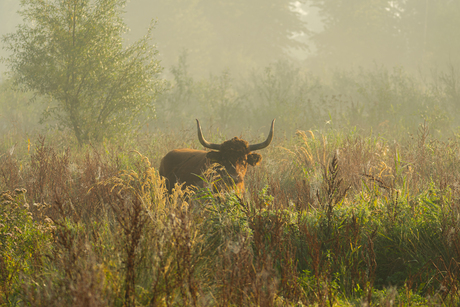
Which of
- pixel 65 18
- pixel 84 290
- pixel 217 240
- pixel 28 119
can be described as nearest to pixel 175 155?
pixel 217 240

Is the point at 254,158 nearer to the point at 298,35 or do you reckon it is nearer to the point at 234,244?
the point at 234,244

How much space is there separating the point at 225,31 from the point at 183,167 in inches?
1396

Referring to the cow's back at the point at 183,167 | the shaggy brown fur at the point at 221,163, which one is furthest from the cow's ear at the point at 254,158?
the cow's back at the point at 183,167

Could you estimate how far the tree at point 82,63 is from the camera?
9.91m

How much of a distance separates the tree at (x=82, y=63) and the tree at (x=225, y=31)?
87.4 feet

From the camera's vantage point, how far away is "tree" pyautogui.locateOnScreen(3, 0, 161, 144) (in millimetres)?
9906

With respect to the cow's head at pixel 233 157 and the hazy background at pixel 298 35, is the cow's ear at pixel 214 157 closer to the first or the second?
the cow's head at pixel 233 157

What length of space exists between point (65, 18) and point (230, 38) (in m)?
30.5

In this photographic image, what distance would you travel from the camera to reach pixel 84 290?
1.70m

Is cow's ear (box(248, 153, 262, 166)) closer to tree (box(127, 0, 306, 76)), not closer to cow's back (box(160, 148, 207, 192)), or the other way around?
cow's back (box(160, 148, 207, 192))

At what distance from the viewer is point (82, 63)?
10.1 metres

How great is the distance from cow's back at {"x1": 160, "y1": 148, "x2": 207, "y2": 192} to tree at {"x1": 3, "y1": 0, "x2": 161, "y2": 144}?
4.60 m

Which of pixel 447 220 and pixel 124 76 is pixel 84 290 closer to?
pixel 447 220

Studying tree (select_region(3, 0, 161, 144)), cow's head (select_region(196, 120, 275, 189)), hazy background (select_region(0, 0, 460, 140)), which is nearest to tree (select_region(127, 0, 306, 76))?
hazy background (select_region(0, 0, 460, 140))
